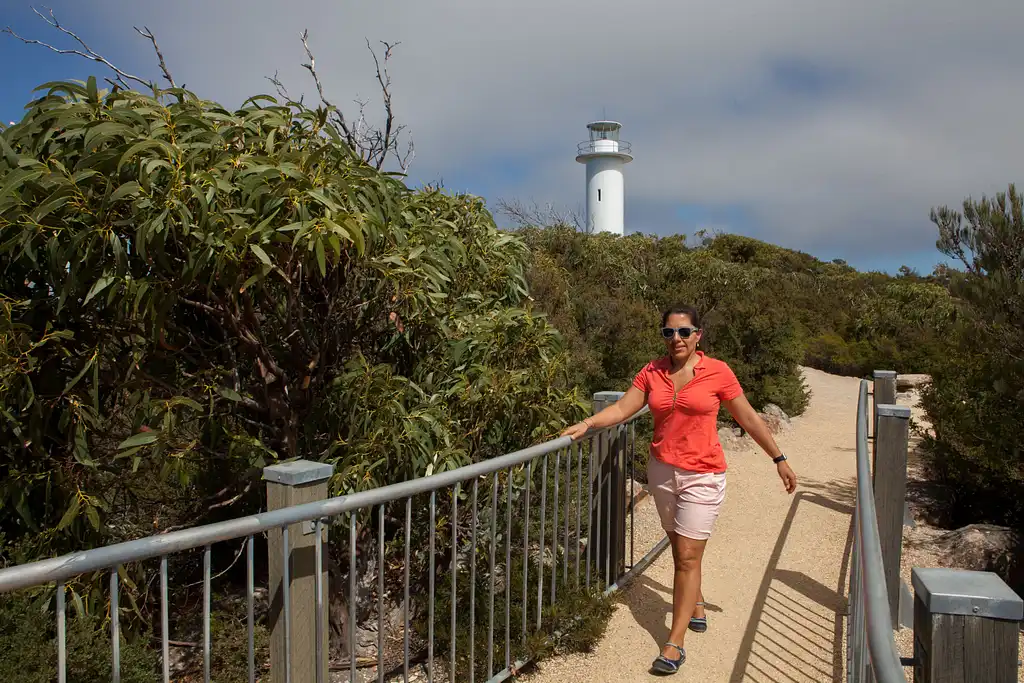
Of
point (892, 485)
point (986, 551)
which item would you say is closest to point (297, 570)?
point (892, 485)

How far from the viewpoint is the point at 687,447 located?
12.2 feet

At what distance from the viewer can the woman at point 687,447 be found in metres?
3.70

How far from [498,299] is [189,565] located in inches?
103

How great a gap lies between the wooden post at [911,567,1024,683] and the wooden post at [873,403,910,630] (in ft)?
10.00

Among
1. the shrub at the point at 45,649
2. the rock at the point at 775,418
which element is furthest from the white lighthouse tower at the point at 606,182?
the shrub at the point at 45,649

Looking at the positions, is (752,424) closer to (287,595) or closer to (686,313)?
(686,313)

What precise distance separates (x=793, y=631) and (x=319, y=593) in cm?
283

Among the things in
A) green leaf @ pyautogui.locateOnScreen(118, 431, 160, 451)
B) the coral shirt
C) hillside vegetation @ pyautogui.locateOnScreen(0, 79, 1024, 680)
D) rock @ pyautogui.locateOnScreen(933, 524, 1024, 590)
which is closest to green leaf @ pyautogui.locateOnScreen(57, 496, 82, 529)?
hillside vegetation @ pyautogui.locateOnScreen(0, 79, 1024, 680)

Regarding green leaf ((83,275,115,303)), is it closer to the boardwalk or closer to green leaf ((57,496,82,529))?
green leaf ((57,496,82,529))

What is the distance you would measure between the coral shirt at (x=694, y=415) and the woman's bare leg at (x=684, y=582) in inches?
14.1

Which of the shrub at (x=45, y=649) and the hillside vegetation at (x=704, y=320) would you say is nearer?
the shrub at (x=45, y=649)

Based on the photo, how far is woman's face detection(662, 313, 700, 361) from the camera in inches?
148

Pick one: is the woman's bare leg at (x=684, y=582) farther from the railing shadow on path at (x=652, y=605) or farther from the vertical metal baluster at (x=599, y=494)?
the vertical metal baluster at (x=599, y=494)

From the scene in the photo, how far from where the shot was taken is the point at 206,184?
3.11 metres
